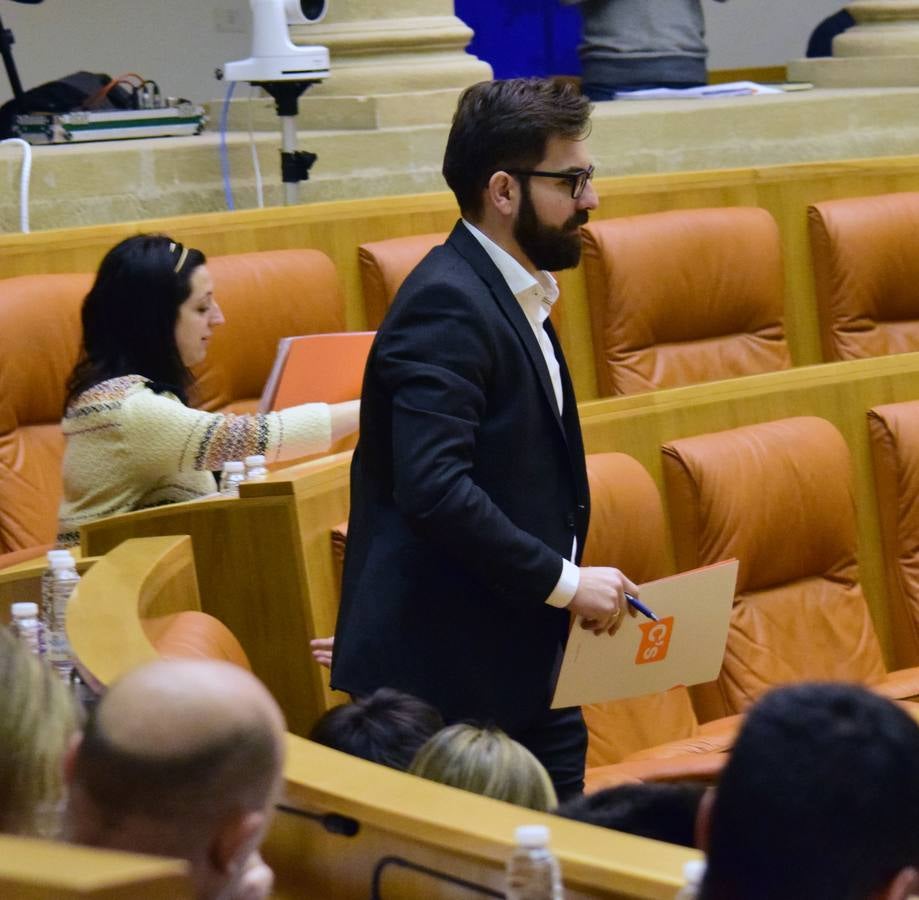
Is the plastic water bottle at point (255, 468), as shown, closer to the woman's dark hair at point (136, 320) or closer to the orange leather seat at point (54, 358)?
the woman's dark hair at point (136, 320)

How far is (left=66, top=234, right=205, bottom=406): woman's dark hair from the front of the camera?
2367 millimetres

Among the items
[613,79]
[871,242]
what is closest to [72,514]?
[871,242]

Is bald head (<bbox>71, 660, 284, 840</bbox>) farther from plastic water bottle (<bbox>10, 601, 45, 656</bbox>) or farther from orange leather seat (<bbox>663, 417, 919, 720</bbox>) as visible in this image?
orange leather seat (<bbox>663, 417, 919, 720</bbox>)

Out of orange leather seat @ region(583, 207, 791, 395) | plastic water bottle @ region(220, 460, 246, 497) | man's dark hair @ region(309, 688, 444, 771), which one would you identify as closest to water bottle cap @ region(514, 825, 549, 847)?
man's dark hair @ region(309, 688, 444, 771)

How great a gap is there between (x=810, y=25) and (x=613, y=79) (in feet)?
9.62

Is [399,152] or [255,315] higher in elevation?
[399,152]

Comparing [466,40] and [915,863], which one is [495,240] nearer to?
[915,863]

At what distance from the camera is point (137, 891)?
32.5 inches

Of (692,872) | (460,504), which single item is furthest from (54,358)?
(692,872)

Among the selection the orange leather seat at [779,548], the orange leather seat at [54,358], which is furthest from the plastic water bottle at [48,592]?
the orange leather seat at [779,548]

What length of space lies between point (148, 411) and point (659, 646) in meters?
0.75

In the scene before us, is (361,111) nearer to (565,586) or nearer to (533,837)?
(565,586)

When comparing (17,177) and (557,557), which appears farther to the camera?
(17,177)

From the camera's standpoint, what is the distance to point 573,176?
6.17ft
